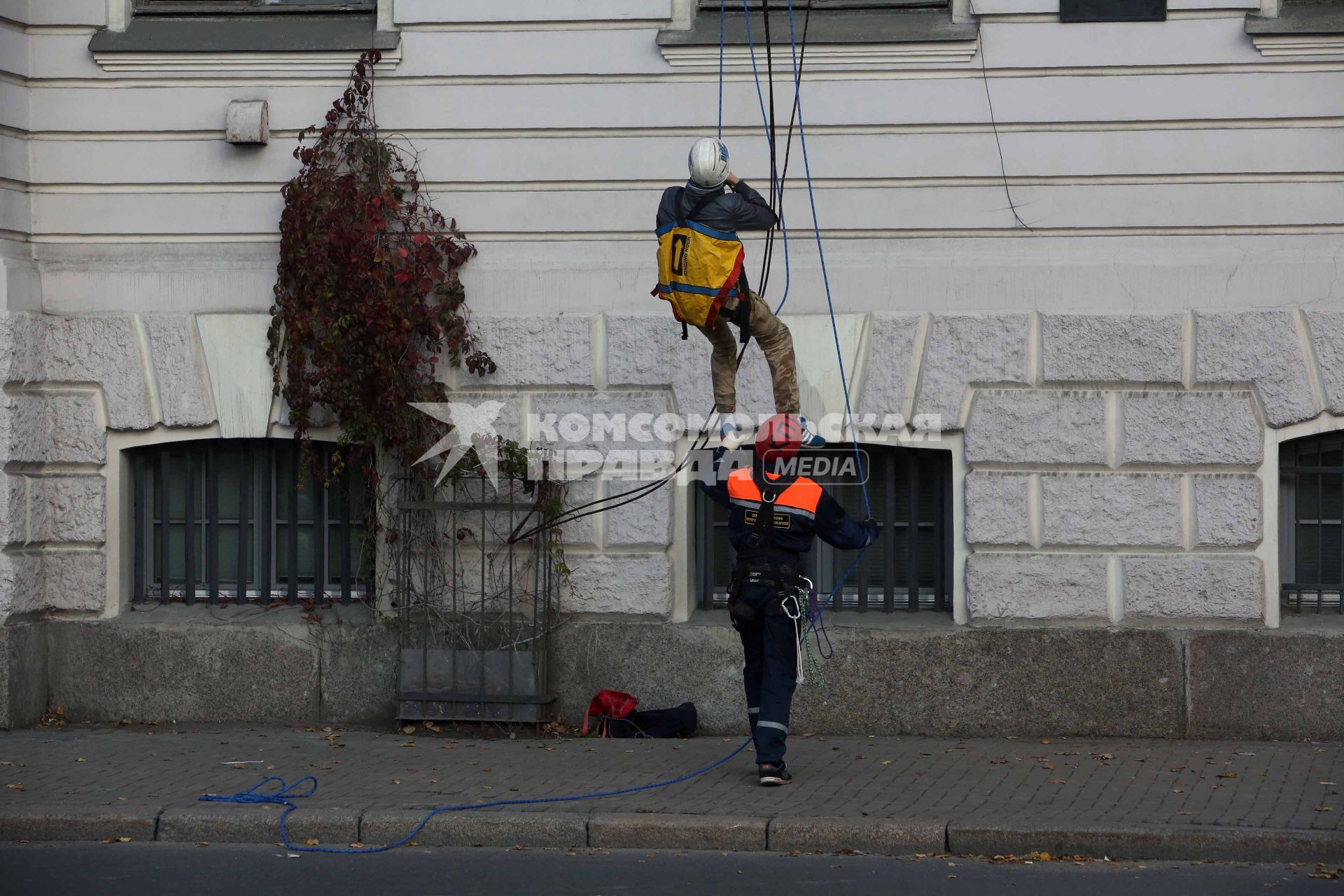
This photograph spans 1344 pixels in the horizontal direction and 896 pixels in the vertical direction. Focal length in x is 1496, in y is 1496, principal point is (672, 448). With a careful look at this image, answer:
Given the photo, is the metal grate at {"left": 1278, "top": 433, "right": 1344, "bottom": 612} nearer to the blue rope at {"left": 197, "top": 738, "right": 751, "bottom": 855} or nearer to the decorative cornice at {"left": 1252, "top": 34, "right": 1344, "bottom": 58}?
the decorative cornice at {"left": 1252, "top": 34, "right": 1344, "bottom": 58}

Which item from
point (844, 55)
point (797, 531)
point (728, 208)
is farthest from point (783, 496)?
point (844, 55)

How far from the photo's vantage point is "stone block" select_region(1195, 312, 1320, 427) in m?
8.88

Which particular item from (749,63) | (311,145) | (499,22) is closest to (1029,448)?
(749,63)

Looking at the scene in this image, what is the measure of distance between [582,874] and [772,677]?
5.70 feet

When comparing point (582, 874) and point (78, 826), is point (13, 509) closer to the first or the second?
point (78, 826)

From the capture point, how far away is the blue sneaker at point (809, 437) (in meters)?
8.91

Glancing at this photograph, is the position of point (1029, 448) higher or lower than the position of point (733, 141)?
lower

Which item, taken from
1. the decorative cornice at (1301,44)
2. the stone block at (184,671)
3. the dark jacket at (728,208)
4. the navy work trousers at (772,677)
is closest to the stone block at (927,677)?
the navy work trousers at (772,677)

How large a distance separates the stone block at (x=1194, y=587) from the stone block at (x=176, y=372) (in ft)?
19.3

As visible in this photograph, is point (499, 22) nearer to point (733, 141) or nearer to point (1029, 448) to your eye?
point (733, 141)

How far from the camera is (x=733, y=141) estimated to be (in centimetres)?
930

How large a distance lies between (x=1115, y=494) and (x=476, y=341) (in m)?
4.06

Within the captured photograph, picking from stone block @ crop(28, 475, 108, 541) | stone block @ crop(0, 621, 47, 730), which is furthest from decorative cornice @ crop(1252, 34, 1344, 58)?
stone block @ crop(0, 621, 47, 730)

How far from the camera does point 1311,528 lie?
936 cm
